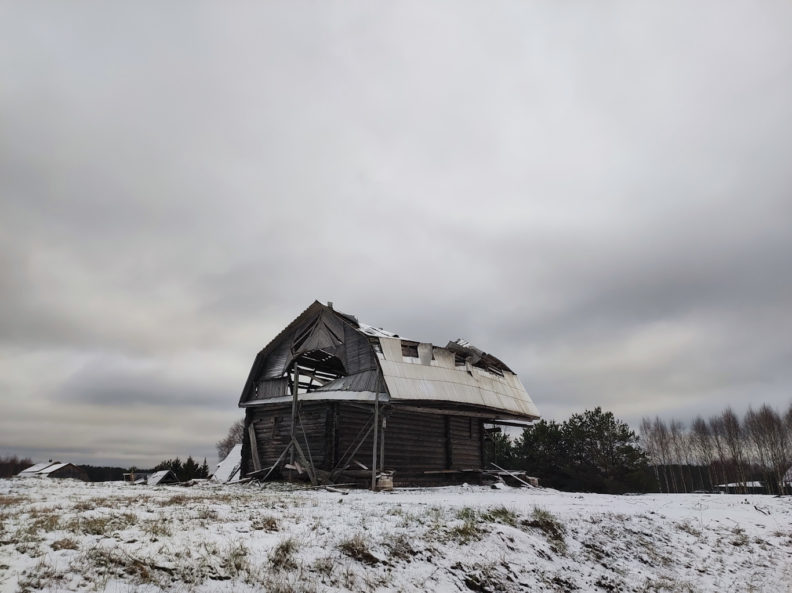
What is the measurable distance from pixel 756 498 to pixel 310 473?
17977 millimetres

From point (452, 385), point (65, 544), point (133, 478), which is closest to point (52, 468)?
point (133, 478)

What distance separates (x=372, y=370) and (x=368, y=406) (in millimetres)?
2113

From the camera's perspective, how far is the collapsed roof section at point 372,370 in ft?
72.5

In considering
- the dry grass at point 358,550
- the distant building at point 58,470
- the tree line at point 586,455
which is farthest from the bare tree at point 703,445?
the distant building at point 58,470

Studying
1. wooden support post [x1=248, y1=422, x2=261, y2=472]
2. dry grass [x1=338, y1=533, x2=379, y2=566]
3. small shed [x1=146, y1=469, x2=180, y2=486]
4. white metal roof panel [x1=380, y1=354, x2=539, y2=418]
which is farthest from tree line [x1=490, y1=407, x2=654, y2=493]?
dry grass [x1=338, y1=533, x2=379, y2=566]

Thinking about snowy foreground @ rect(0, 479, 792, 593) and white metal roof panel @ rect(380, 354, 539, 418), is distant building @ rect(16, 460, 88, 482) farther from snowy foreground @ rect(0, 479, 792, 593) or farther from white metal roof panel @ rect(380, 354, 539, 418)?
snowy foreground @ rect(0, 479, 792, 593)

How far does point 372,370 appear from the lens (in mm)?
22391

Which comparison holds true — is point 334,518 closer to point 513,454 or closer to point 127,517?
point 127,517

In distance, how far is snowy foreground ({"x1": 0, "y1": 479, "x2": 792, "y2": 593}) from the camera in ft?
19.4

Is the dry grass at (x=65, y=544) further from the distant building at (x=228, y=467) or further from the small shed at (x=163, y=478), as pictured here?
the distant building at (x=228, y=467)

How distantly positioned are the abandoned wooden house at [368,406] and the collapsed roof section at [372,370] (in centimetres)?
6

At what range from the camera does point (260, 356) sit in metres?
27.9

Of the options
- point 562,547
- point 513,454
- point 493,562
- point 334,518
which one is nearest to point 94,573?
point 334,518

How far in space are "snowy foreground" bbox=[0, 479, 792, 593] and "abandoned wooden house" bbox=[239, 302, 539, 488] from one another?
1003 cm
